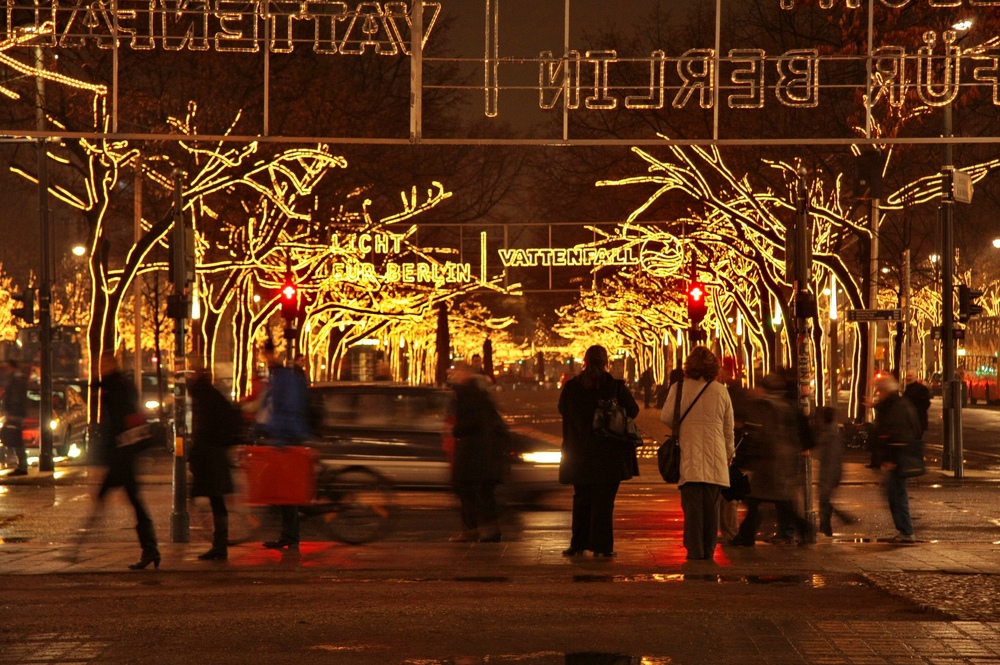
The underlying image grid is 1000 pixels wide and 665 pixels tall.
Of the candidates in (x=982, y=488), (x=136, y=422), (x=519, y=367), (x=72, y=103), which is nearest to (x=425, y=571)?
(x=136, y=422)

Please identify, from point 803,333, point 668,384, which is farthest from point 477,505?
point 668,384

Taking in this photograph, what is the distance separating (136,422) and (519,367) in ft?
602

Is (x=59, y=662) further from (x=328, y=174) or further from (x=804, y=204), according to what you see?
(x=328, y=174)

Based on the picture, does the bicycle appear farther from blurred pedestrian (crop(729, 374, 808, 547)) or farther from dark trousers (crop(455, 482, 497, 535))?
blurred pedestrian (crop(729, 374, 808, 547))

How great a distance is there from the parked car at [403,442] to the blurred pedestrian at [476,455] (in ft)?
5.40

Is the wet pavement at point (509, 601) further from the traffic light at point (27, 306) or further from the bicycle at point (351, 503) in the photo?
the traffic light at point (27, 306)

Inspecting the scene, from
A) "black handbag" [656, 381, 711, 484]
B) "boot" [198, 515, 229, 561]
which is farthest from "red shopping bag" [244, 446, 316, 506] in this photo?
"black handbag" [656, 381, 711, 484]

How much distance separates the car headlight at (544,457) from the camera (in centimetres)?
1551

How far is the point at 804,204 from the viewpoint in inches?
570

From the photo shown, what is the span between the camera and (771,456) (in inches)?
516

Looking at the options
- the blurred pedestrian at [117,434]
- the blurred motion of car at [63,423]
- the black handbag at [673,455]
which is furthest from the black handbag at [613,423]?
the blurred motion of car at [63,423]

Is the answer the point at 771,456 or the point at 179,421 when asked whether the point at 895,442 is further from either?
the point at 179,421

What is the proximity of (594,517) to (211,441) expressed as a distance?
3507 mm

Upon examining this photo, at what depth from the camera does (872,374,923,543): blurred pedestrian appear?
14.0 m
